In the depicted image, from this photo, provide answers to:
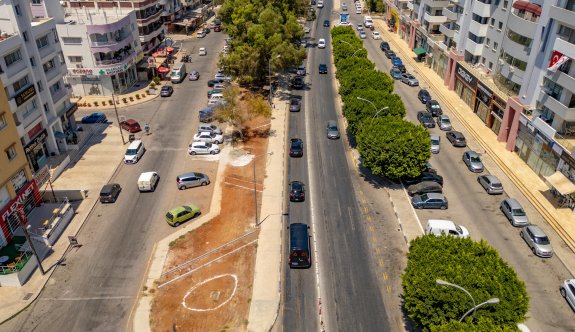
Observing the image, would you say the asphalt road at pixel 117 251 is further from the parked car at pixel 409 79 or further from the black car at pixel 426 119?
the parked car at pixel 409 79

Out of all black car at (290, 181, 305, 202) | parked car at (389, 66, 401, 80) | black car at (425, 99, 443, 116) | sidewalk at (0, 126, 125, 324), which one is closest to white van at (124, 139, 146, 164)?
Answer: sidewalk at (0, 126, 125, 324)

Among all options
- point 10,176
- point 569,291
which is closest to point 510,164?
point 569,291

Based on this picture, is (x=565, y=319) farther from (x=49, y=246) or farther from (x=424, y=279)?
(x=49, y=246)

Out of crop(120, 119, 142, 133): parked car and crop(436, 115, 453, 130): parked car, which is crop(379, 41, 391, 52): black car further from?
crop(120, 119, 142, 133): parked car

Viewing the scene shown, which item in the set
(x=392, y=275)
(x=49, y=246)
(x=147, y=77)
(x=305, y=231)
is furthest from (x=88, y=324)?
(x=147, y=77)

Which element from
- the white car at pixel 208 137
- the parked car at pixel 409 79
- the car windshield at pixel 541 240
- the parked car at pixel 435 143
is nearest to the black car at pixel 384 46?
the parked car at pixel 409 79

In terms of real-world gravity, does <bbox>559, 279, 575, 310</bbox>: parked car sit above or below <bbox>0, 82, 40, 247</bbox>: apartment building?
below
